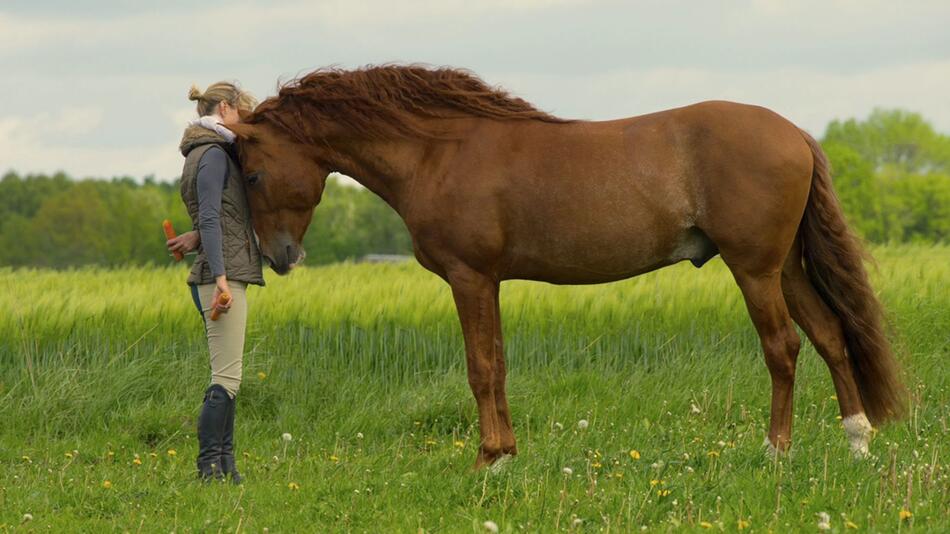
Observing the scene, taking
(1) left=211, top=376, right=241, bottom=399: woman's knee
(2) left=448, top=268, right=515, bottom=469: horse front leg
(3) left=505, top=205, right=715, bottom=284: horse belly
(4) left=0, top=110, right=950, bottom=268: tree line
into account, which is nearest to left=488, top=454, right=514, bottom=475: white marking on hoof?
(2) left=448, top=268, right=515, bottom=469: horse front leg

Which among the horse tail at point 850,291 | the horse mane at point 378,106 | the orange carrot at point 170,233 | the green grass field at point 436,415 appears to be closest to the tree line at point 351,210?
the green grass field at point 436,415

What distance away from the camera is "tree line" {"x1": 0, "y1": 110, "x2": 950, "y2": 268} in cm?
7375

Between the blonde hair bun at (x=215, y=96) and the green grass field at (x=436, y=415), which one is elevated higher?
the blonde hair bun at (x=215, y=96)

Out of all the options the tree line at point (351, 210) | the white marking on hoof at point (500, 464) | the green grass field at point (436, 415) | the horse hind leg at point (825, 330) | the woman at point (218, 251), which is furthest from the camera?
the tree line at point (351, 210)

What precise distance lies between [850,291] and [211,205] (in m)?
3.85

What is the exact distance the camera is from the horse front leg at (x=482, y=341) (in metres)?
6.67

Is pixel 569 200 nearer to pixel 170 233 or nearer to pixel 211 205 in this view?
pixel 211 205

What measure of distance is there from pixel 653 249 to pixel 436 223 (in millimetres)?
1272

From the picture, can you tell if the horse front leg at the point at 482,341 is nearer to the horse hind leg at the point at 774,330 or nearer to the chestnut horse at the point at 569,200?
the chestnut horse at the point at 569,200

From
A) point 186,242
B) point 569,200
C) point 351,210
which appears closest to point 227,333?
point 186,242

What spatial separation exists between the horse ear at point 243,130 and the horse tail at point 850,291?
130 inches

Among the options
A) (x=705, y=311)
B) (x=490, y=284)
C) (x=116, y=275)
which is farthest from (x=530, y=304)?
(x=116, y=275)

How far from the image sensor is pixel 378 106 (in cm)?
695

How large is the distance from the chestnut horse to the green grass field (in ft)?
2.12
